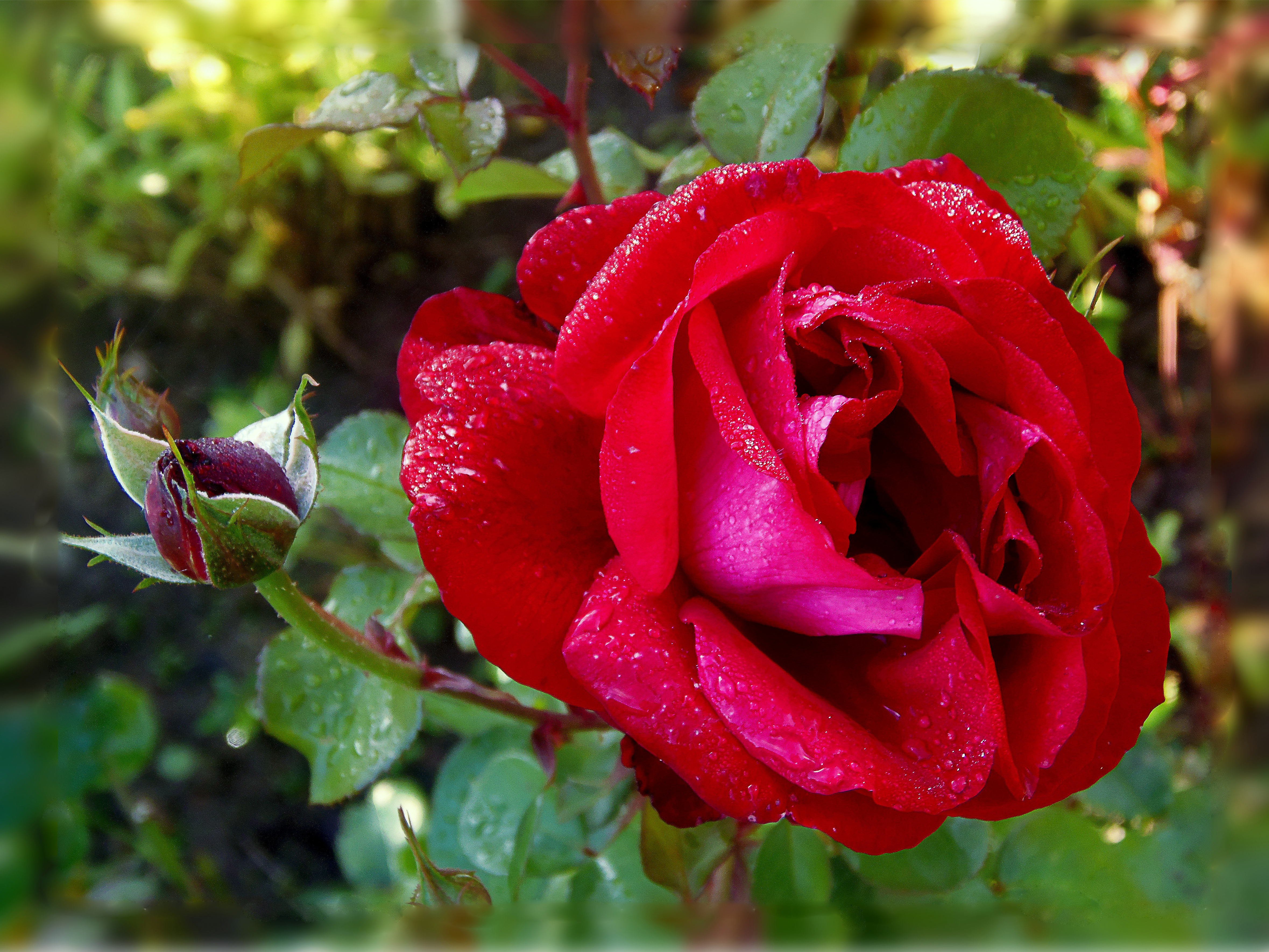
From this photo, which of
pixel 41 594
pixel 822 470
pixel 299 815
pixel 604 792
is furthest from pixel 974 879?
pixel 299 815

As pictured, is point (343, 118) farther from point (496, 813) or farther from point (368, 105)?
point (496, 813)

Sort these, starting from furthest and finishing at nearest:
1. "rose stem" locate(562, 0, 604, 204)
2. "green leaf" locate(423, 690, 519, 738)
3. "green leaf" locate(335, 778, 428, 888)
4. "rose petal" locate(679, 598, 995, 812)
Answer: "green leaf" locate(335, 778, 428, 888), "green leaf" locate(423, 690, 519, 738), "rose stem" locate(562, 0, 604, 204), "rose petal" locate(679, 598, 995, 812)

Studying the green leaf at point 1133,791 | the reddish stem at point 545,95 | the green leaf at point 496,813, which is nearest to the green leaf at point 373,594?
the green leaf at point 496,813

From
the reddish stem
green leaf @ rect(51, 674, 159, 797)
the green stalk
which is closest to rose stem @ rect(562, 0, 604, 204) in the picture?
the reddish stem

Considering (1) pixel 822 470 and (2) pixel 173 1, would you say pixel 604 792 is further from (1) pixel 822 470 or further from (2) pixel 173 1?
(2) pixel 173 1

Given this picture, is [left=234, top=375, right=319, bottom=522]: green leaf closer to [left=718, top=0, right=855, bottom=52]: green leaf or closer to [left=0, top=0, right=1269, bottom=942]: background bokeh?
[left=0, top=0, right=1269, bottom=942]: background bokeh

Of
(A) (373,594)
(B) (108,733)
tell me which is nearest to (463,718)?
(A) (373,594)
